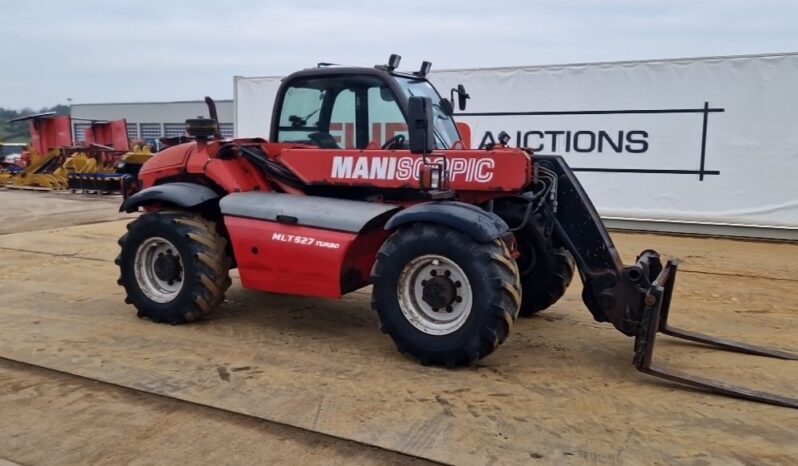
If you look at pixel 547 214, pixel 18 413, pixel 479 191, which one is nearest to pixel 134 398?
pixel 18 413

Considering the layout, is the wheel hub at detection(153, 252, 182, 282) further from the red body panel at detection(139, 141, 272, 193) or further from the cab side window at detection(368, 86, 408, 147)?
the cab side window at detection(368, 86, 408, 147)

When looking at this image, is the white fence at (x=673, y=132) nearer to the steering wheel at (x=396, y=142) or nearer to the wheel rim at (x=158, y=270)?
the steering wheel at (x=396, y=142)

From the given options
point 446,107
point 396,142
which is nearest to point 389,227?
point 396,142

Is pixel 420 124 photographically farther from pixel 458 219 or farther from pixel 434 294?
pixel 434 294

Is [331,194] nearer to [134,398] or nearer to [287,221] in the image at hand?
[287,221]

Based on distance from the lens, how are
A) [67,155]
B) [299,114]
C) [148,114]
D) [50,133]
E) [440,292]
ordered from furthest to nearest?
[148,114] < [50,133] < [67,155] < [299,114] < [440,292]

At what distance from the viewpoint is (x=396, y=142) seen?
19.3 feet

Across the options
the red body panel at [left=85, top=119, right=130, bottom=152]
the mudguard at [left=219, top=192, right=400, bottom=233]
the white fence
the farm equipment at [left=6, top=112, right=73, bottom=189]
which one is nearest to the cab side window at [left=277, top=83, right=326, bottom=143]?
the mudguard at [left=219, top=192, right=400, bottom=233]

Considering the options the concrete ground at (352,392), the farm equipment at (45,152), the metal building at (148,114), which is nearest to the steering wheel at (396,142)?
the concrete ground at (352,392)

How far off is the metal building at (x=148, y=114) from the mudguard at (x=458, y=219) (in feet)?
124

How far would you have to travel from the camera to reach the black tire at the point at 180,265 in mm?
5898

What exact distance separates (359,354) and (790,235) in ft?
30.8

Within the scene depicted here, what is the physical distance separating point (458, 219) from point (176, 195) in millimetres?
2651

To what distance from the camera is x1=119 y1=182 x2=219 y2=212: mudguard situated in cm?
600
